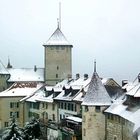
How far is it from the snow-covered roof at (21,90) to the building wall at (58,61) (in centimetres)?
519

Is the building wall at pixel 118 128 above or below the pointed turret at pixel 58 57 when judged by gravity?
below

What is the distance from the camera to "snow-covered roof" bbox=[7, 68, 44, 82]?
9400 centimetres

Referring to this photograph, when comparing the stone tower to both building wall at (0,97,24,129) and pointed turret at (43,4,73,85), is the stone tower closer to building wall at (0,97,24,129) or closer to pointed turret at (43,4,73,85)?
pointed turret at (43,4,73,85)

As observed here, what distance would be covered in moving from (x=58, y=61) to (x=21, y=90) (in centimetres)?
977

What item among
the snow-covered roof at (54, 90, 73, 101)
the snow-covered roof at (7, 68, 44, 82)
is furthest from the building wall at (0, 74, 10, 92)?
the snow-covered roof at (54, 90, 73, 101)

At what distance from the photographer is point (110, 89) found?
54.2 meters

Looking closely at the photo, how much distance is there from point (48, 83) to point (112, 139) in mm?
46406

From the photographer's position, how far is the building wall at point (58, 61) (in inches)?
3561

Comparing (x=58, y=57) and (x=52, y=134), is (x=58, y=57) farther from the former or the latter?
(x=52, y=134)

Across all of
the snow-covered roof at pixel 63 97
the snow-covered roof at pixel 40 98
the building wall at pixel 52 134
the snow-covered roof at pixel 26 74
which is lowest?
the building wall at pixel 52 134

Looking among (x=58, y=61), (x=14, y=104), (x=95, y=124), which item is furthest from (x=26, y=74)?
(x=95, y=124)

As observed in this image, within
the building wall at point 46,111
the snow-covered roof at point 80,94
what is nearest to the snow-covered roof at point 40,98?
the building wall at point 46,111

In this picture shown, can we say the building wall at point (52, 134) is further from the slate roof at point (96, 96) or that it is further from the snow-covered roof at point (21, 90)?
the snow-covered roof at point (21, 90)

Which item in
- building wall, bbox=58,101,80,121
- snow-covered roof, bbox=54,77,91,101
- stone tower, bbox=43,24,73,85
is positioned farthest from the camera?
stone tower, bbox=43,24,73,85
